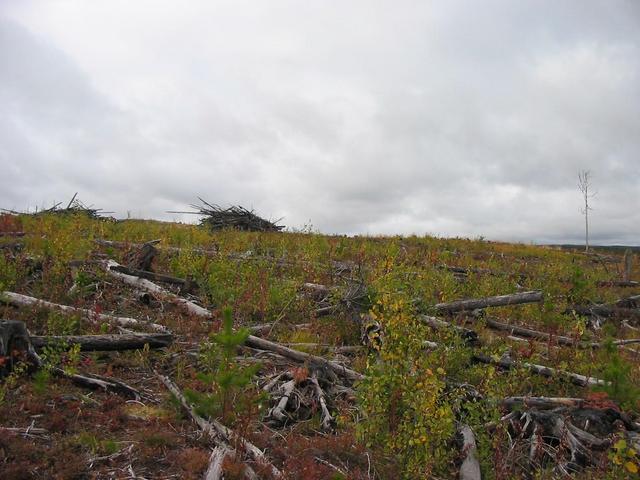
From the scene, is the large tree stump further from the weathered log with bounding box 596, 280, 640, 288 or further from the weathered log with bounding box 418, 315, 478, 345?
the weathered log with bounding box 596, 280, 640, 288

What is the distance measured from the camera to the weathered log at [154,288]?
299 inches

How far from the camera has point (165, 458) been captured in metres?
3.85

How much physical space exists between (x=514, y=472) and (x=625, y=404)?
5.16ft

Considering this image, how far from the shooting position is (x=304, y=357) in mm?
6031

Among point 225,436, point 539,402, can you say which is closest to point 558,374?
point 539,402

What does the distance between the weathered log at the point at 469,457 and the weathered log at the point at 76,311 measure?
4.30 metres

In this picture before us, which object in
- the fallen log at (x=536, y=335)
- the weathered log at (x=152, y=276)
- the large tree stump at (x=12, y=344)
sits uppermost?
the weathered log at (x=152, y=276)

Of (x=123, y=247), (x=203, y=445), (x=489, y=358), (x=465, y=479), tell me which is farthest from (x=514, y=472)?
(x=123, y=247)

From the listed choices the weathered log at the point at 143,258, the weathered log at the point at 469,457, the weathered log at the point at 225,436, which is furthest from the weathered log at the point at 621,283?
the weathered log at the point at 225,436

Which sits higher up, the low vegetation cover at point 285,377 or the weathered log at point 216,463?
the low vegetation cover at point 285,377

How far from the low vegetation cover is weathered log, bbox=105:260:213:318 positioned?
0.05 meters

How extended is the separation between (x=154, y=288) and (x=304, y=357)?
365 cm

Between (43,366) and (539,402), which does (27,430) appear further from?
(539,402)

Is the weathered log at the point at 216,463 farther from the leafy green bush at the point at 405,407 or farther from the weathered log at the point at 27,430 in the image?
the weathered log at the point at 27,430
